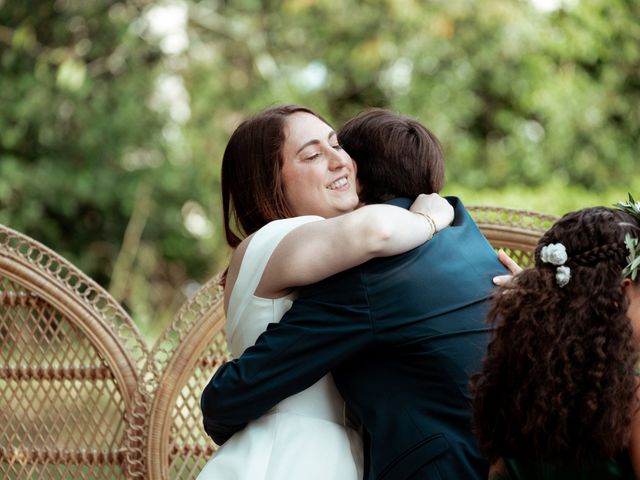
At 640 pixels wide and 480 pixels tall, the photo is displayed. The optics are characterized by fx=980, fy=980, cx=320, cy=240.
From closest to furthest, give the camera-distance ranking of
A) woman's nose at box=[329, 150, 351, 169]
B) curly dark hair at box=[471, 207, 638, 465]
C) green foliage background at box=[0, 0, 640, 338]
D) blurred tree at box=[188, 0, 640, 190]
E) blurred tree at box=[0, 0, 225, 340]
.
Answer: curly dark hair at box=[471, 207, 638, 465] → woman's nose at box=[329, 150, 351, 169] → blurred tree at box=[0, 0, 225, 340] → green foliage background at box=[0, 0, 640, 338] → blurred tree at box=[188, 0, 640, 190]

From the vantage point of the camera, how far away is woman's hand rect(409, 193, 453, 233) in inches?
85.0

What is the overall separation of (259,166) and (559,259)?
905 millimetres

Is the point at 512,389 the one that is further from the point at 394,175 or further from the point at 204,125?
the point at 204,125

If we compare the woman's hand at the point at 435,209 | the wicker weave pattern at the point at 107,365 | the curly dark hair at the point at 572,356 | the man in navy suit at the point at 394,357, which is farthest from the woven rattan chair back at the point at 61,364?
the curly dark hair at the point at 572,356

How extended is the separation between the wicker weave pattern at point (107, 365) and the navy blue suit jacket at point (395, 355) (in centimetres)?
75

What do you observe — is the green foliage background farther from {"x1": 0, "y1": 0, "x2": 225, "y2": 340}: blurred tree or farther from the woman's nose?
the woman's nose

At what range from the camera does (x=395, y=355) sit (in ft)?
6.81

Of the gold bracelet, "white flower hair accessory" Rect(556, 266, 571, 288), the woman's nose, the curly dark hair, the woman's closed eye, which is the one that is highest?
the woman's closed eye

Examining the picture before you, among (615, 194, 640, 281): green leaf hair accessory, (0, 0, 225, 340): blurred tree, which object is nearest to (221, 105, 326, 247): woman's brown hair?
(615, 194, 640, 281): green leaf hair accessory

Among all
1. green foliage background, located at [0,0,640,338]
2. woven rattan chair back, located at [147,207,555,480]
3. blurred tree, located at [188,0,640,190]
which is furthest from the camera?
blurred tree, located at [188,0,640,190]

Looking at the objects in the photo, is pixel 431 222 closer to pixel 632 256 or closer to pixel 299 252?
pixel 299 252

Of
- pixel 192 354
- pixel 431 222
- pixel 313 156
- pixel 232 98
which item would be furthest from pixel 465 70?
pixel 431 222

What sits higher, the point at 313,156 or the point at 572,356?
the point at 313,156

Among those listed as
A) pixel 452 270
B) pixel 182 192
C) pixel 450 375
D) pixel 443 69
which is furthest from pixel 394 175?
pixel 443 69
